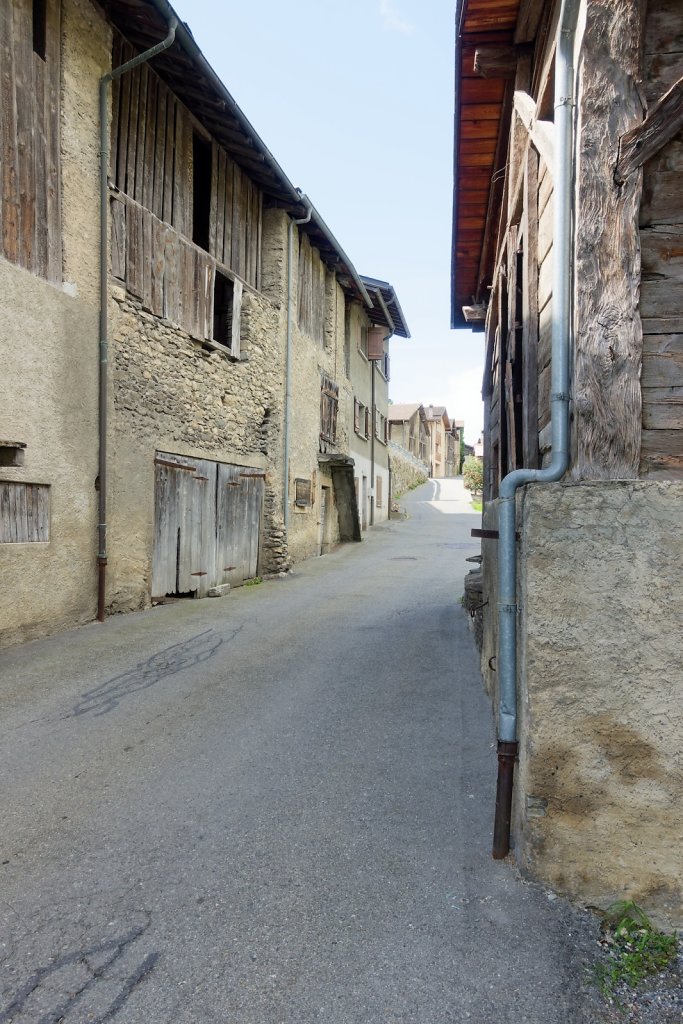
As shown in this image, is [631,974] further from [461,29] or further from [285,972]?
[461,29]

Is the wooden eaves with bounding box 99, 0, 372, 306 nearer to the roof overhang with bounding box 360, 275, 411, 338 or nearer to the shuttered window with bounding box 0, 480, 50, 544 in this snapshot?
the shuttered window with bounding box 0, 480, 50, 544

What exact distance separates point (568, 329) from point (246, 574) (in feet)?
30.0

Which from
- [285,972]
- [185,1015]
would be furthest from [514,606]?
[185,1015]

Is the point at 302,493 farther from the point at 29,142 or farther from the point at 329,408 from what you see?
the point at 29,142

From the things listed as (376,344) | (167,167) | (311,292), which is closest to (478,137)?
(167,167)

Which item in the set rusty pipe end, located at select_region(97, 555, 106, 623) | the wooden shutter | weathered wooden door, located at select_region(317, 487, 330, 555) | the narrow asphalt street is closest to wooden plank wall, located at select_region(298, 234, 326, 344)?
weathered wooden door, located at select_region(317, 487, 330, 555)

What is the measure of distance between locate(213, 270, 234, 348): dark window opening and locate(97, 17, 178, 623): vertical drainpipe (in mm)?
3461

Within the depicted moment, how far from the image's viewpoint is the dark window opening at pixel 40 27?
6.63m

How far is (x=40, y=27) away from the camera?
669cm

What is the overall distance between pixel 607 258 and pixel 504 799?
237 centimetres

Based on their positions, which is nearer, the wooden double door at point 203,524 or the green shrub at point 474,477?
the wooden double door at point 203,524

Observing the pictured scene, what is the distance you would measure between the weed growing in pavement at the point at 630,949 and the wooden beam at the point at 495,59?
14.9ft

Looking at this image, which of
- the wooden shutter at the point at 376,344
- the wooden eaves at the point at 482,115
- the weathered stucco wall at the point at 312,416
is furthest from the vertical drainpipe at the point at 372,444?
the wooden eaves at the point at 482,115

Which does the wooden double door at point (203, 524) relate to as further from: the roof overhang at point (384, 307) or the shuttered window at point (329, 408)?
the roof overhang at point (384, 307)
